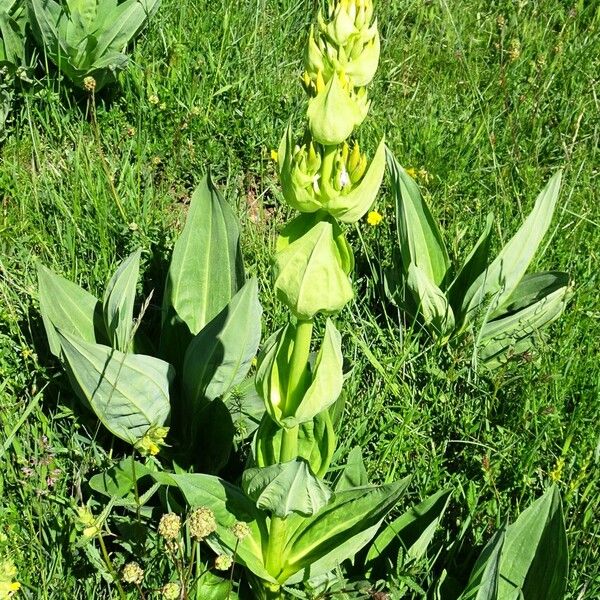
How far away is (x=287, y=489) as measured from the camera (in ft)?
7.08

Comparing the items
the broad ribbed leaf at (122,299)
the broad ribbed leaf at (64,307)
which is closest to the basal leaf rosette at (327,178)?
the broad ribbed leaf at (122,299)

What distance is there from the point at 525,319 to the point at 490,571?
55.0 inches

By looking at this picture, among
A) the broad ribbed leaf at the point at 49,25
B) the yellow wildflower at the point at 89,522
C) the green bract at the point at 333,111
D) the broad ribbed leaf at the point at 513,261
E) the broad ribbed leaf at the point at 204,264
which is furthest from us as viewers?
the broad ribbed leaf at the point at 49,25

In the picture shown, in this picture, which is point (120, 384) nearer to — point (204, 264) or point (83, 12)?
point (204, 264)

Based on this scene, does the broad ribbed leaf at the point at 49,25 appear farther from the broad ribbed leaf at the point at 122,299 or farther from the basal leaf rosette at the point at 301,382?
the basal leaf rosette at the point at 301,382

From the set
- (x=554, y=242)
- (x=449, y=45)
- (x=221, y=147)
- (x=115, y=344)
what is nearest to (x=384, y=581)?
(x=115, y=344)

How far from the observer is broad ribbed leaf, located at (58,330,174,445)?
247 cm

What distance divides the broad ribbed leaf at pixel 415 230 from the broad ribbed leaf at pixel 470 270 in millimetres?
84

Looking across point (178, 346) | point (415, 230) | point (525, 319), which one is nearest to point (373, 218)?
point (415, 230)

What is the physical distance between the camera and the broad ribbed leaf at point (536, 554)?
226 centimetres

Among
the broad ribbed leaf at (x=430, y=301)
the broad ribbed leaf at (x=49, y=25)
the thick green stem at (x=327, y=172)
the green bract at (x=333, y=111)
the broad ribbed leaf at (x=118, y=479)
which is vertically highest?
the green bract at (x=333, y=111)

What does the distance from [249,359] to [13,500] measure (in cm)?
83

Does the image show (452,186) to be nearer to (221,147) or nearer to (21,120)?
(221,147)

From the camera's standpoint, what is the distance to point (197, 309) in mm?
2949
